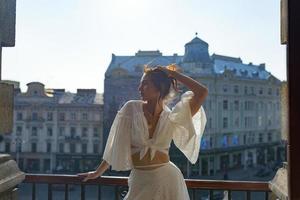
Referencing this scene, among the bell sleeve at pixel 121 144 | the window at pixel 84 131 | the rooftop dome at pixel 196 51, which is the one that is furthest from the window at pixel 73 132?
the bell sleeve at pixel 121 144

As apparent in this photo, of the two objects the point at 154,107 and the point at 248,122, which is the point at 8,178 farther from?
the point at 248,122

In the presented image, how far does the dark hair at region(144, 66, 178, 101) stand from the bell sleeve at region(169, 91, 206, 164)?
0.29ft

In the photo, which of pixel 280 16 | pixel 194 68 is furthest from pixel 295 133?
A: pixel 194 68

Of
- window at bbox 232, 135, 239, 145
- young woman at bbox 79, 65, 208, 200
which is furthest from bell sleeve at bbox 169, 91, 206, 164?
window at bbox 232, 135, 239, 145

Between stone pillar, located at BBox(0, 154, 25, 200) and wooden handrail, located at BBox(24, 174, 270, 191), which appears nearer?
stone pillar, located at BBox(0, 154, 25, 200)

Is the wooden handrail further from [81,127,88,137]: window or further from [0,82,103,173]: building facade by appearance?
[81,127,88,137]: window

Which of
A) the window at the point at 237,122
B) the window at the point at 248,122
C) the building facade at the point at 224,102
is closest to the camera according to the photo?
the building facade at the point at 224,102

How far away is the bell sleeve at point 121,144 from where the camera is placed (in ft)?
7.20

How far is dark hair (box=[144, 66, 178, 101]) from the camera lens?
2.20m

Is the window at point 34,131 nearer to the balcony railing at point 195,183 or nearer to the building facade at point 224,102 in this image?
the building facade at point 224,102

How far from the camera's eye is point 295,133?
1511mm

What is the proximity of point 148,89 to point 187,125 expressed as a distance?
0.30 meters

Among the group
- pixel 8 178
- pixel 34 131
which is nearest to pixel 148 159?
pixel 8 178

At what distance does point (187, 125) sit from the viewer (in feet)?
7.29
